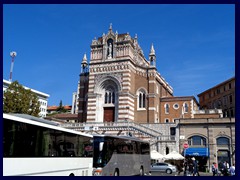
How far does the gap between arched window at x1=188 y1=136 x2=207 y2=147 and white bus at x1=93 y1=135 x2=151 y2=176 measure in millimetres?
14021

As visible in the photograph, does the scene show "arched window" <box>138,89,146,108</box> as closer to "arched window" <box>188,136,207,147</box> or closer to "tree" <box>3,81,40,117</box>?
"arched window" <box>188,136,207,147</box>

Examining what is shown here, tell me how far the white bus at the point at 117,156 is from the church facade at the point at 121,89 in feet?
72.4

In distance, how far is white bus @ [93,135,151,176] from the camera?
17203mm

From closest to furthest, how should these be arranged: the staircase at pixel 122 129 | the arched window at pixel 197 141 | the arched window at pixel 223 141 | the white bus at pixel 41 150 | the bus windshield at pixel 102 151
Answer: the white bus at pixel 41 150
the bus windshield at pixel 102 151
the arched window at pixel 223 141
the arched window at pixel 197 141
the staircase at pixel 122 129

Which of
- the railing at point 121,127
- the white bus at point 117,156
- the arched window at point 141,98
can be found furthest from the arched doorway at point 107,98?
the white bus at point 117,156

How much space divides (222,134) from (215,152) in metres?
2.46

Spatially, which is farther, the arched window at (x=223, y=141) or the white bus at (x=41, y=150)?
the arched window at (x=223, y=141)

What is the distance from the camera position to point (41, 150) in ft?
41.3

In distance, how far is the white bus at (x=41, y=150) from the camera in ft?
35.4

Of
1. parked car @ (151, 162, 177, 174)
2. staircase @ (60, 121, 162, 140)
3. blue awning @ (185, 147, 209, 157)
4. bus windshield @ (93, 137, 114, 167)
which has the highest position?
staircase @ (60, 121, 162, 140)

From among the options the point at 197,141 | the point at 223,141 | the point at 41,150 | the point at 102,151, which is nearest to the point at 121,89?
the point at 197,141

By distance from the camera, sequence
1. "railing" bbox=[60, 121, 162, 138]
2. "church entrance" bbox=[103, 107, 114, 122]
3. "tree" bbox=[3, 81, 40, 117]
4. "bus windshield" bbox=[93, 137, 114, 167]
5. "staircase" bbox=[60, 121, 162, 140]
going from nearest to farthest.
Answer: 1. "bus windshield" bbox=[93, 137, 114, 167]
2. "tree" bbox=[3, 81, 40, 117]
3. "staircase" bbox=[60, 121, 162, 140]
4. "railing" bbox=[60, 121, 162, 138]
5. "church entrance" bbox=[103, 107, 114, 122]

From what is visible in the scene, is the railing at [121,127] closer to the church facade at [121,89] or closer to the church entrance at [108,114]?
the church facade at [121,89]

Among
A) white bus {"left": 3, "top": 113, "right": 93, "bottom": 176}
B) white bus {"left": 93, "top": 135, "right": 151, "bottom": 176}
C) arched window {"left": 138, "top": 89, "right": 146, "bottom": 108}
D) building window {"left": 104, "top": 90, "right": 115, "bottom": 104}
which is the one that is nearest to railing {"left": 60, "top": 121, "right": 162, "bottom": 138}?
building window {"left": 104, "top": 90, "right": 115, "bottom": 104}
